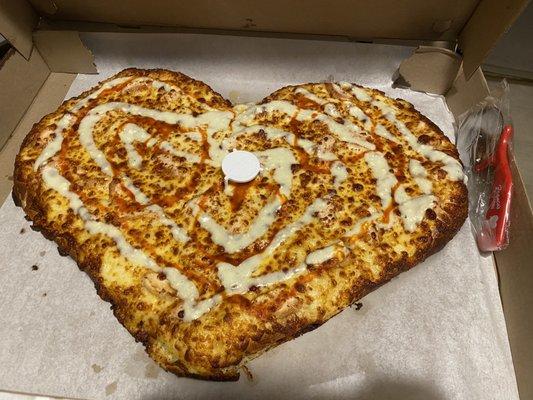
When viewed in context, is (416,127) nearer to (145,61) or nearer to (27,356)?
(145,61)

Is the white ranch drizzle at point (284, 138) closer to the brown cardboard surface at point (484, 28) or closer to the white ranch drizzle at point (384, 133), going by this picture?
the white ranch drizzle at point (384, 133)

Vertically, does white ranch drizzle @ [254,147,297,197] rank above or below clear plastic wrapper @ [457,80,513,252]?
below

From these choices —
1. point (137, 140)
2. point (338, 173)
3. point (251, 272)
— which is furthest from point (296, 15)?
point (251, 272)

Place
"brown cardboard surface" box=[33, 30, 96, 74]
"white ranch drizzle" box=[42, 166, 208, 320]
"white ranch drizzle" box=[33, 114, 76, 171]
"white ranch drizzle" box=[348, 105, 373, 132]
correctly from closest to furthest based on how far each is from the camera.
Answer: "white ranch drizzle" box=[42, 166, 208, 320] → "white ranch drizzle" box=[33, 114, 76, 171] → "white ranch drizzle" box=[348, 105, 373, 132] → "brown cardboard surface" box=[33, 30, 96, 74]

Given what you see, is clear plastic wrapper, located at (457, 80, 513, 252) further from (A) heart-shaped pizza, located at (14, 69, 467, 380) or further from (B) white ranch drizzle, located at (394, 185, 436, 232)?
(B) white ranch drizzle, located at (394, 185, 436, 232)

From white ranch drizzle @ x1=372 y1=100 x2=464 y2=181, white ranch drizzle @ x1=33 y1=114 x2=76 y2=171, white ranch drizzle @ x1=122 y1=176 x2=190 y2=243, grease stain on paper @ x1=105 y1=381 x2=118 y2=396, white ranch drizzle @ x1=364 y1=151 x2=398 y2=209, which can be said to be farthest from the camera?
white ranch drizzle @ x1=33 y1=114 x2=76 y2=171

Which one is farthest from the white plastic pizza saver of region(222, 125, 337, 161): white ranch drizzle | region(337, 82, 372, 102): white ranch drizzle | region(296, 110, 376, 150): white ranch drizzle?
region(337, 82, 372, 102): white ranch drizzle

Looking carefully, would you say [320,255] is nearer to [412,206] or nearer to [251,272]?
[251,272]

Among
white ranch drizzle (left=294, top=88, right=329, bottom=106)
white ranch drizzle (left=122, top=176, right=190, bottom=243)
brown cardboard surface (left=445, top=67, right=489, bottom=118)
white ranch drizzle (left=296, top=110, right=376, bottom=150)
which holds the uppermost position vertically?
brown cardboard surface (left=445, top=67, right=489, bottom=118)
